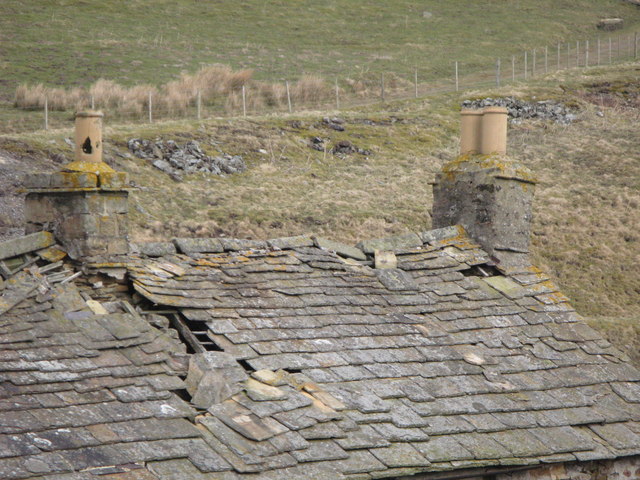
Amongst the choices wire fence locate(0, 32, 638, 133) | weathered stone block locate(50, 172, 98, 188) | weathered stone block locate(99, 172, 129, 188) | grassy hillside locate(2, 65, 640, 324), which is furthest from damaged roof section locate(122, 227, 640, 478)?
wire fence locate(0, 32, 638, 133)

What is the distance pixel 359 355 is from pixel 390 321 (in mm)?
872

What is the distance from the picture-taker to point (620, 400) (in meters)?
10.5

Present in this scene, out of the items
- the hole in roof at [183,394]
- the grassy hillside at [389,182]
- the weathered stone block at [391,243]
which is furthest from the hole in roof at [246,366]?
the grassy hillside at [389,182]

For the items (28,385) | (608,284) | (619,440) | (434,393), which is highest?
(28,385)

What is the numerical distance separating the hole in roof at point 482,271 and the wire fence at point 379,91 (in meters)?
20.8

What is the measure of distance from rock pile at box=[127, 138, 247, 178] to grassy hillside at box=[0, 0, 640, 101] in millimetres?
7854

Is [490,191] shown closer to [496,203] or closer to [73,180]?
[496,203]

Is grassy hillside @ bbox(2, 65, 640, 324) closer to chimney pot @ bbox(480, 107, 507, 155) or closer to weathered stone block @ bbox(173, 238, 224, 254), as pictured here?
chimney pot @ bbox(480, 107, 507, 155)

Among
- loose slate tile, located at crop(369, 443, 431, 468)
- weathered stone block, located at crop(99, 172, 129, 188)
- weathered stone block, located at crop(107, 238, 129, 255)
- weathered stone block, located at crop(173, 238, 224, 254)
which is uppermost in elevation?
weathered stone block, located at crop(99, 172, 129, 188)

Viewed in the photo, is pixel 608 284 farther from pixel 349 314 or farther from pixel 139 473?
pixel 139 473

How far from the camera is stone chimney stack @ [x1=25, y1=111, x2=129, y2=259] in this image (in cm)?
976

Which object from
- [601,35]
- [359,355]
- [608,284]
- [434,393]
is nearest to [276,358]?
[359,355]

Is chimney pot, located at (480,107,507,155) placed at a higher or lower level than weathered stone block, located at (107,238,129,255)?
higher

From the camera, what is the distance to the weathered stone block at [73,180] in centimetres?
975
